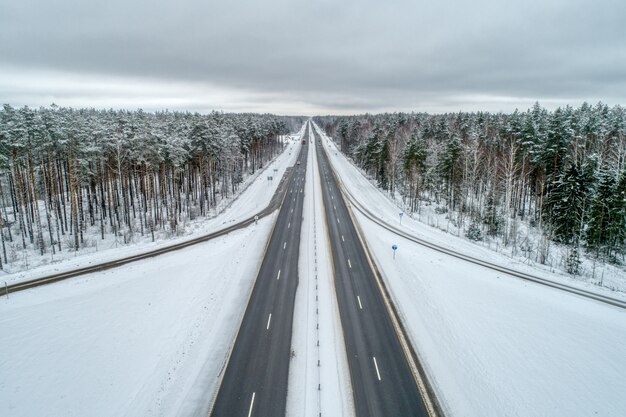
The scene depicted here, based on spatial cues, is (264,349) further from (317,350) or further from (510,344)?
(510,344)

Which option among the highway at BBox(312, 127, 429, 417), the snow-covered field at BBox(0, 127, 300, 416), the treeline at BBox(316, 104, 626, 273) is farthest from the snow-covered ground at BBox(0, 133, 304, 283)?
the treeline at BBox(316, 104, 626, 273)

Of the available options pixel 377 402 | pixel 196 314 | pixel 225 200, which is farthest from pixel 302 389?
pixel 225 200

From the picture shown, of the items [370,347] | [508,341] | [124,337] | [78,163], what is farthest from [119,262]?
[508,341]

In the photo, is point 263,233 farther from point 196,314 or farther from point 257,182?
point 257,182

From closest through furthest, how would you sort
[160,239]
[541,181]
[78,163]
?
[160,239] < [78,163] < [541,181]

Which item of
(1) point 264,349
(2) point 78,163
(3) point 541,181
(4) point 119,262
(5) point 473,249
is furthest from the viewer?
(3) point 541,181

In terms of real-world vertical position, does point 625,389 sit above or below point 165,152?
below

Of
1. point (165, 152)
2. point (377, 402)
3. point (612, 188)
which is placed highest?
point (165, 152)
